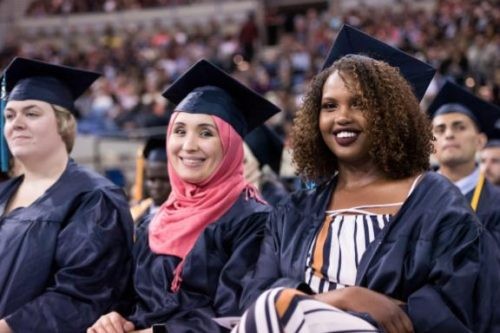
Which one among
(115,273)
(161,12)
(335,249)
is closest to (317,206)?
(335,249)

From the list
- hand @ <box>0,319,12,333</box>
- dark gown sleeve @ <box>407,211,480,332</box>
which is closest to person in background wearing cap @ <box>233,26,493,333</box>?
dark gown sleeve @ <box>407,211,480,332</box>

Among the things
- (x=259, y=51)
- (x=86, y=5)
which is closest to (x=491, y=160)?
(x=259, y=51)

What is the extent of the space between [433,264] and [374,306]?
23cm

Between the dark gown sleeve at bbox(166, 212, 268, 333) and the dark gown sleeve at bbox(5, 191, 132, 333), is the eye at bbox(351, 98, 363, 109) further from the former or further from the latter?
the dark gown sleeve at bbox(5, 191, 132, 333)

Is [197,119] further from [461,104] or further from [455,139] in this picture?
[461,104]

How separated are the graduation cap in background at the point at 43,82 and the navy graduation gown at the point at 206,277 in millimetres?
819

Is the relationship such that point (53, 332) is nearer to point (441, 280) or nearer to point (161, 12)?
point (441, 280)

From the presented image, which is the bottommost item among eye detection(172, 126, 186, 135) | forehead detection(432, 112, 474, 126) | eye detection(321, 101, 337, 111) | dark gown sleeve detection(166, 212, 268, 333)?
dark gown sleeve detection(166, 212, 268, 333)

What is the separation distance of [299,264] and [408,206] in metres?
0.39

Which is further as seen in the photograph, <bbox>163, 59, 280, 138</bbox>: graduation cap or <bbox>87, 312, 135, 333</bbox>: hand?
<bbox>163, 59, 280, 138</bbox>: graduation cap

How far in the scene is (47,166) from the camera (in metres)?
3.33

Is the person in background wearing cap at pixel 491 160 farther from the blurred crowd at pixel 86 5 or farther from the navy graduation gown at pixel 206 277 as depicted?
the blurred crowd at pixel 86 5

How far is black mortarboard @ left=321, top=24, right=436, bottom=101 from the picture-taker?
3.03 metres

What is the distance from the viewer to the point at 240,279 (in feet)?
9.43
